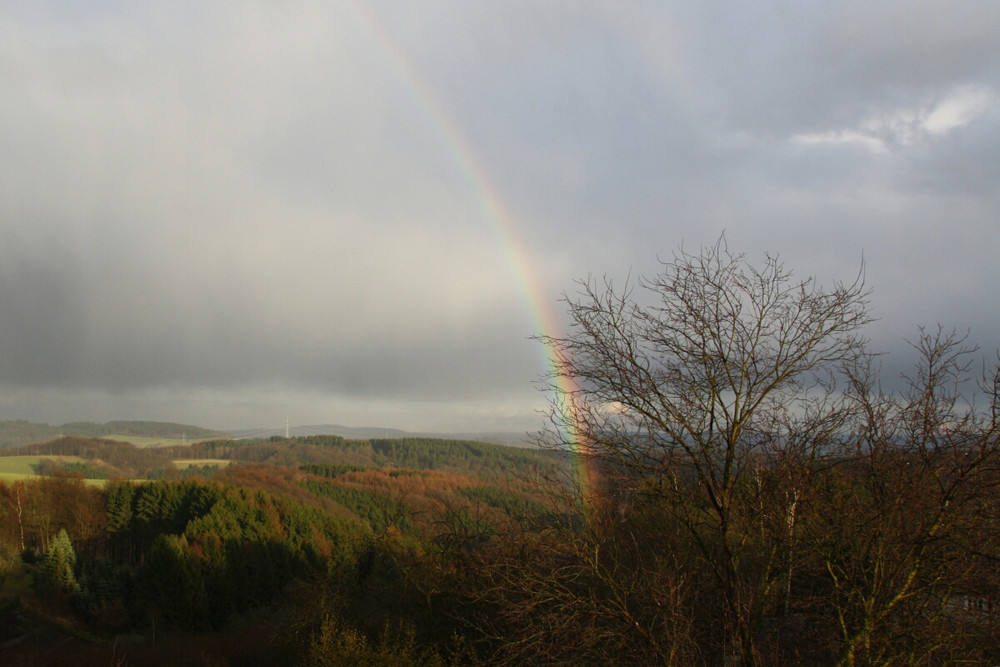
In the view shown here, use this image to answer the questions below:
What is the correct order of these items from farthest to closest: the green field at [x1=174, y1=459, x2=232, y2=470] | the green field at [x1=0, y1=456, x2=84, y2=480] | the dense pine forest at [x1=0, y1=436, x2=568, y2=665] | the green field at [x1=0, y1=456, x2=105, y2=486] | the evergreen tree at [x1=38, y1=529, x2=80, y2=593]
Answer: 1. the green field at [x1=174, y1=459, x2=232, y2=470]
2. the green field at [x1=0, y1=456, x2=84, y2=480]
3. the green field at [x1=0, y1=456, x2=105, y2=486]
4. the evergreen tree at [x1=38, y1=529, x2=80, y2=593]
5. the dense pine forest at [x1=0, y1=436, x2=568, y2=665]

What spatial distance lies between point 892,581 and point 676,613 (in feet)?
8.87

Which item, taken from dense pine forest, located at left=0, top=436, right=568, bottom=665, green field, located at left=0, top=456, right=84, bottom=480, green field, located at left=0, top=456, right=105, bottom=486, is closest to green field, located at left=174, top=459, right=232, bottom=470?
green field, located at left=0, top=456, right=105, bottom=486

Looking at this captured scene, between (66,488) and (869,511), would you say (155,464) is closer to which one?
(66,488)

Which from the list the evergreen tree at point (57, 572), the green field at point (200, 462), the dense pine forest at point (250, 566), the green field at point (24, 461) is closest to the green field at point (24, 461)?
the green field at point (24, 461)

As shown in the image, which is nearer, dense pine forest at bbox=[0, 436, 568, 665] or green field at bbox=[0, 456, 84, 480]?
dense pine forest at bbox=[0, 436, 568, 665]

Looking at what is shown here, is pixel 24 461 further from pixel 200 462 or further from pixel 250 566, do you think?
pixel 250 566

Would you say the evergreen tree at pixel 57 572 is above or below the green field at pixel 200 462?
above

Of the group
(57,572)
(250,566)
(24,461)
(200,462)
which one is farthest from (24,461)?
(250,566)

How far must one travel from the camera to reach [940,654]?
7.89m

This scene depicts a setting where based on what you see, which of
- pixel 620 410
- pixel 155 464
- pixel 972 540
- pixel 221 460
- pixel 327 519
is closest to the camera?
pixel 972 540

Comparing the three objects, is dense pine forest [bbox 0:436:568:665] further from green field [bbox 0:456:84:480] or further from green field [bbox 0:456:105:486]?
green field [bbox 0:456:84:480]

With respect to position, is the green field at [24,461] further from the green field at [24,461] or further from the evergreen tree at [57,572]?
the evergreen tree at [57,572]

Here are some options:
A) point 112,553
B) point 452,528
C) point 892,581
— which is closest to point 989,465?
point 892,581

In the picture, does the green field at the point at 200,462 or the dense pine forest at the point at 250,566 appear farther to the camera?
the green field at the point at 200,462
